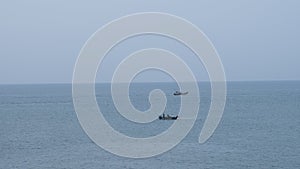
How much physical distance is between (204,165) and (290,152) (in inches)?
458

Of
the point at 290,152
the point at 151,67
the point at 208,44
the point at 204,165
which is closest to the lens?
the point at 208,44

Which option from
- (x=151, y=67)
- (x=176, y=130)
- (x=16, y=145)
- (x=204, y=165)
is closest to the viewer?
(x=151, y=67)

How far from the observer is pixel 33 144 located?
55844 mm

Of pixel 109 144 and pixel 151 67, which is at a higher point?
pixel 151 67

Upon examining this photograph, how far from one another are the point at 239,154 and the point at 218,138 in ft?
37.8

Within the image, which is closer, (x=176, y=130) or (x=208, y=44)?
(x=208, y=44)

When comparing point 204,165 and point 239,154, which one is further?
point 239,154

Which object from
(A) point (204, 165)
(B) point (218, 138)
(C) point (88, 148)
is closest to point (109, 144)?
(C) point (88, 148)

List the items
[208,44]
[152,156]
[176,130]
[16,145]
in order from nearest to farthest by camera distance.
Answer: [208,44], [152,156], [16,145], [176,130]

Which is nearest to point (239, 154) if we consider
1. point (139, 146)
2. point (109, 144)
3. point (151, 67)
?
point (139, 146)

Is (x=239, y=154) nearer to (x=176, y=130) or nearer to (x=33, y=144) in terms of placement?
(x=176, y=130)

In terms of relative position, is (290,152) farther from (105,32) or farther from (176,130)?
(105,32)

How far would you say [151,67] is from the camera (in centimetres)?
1492

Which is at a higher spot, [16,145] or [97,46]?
[97,46]
